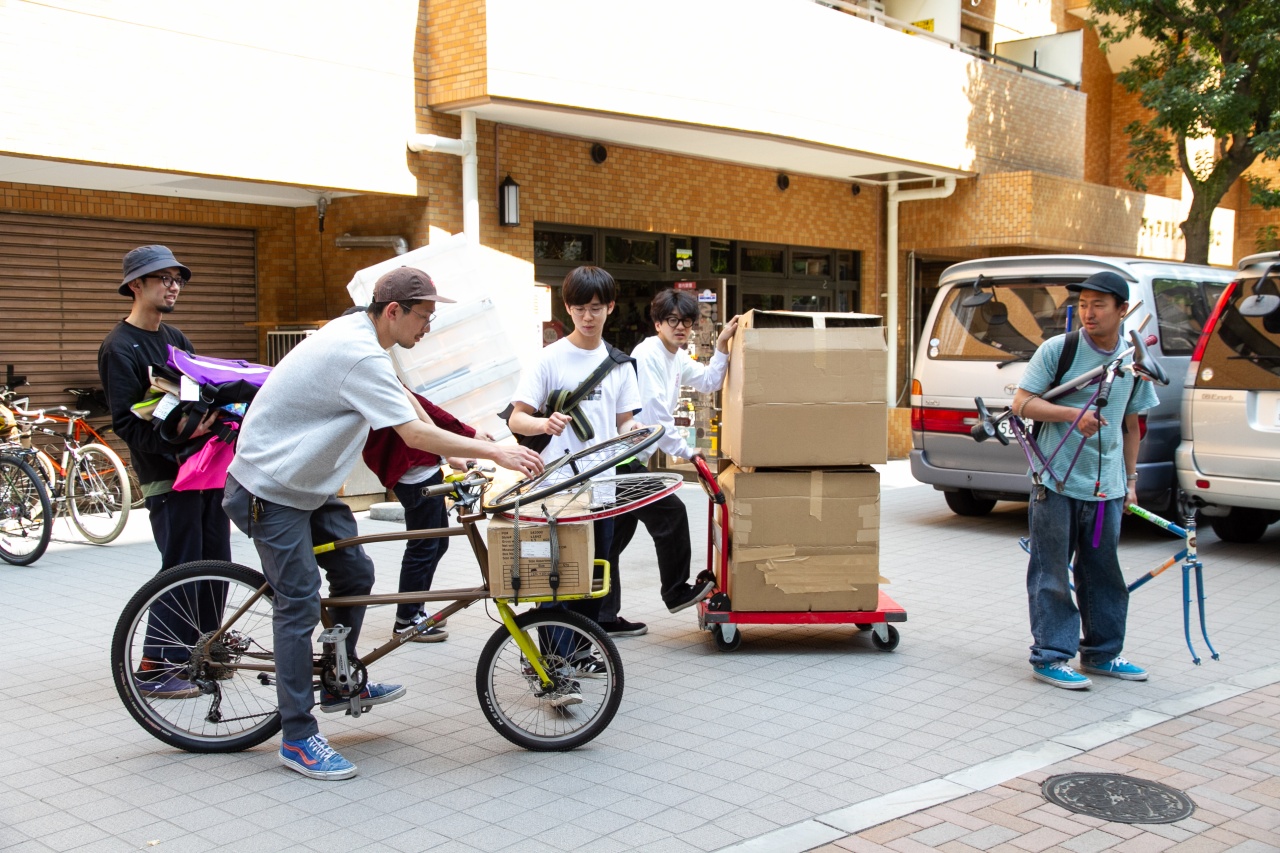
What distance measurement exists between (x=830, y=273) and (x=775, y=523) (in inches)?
468

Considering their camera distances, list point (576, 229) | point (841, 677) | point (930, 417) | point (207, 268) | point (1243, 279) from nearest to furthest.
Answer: point (841, 677), point (1243, 279), point (930, 417), point (207, 268), point (576, 229)

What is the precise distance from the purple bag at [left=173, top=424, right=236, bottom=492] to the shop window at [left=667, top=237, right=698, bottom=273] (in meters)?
9.78

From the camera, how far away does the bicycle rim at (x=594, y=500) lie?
455 centimetres

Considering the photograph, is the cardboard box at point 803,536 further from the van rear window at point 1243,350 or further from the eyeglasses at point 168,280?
the van rear window at point 1243,350

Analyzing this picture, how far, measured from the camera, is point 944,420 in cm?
987

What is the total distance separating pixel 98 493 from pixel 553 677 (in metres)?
6.01

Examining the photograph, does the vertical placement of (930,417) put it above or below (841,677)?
above

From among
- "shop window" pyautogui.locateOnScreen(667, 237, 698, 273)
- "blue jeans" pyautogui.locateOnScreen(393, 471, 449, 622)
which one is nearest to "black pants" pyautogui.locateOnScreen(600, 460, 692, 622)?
"blue jeans" pyautogui.locateOnScreen(393, 471, 449, 622)

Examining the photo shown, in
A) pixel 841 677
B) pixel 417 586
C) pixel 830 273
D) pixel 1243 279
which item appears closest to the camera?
pixel 841 677

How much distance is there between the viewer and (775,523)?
6.06m

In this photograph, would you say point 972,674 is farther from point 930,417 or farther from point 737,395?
point 930,417

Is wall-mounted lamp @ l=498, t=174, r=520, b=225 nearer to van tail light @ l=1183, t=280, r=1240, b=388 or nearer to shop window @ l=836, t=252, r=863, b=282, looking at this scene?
van tail light @ l=1183, t=280, r=1240, b=388

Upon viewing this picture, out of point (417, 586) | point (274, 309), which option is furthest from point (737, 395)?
point (274, 309)

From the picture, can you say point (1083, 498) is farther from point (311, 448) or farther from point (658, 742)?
point (311, 448)
